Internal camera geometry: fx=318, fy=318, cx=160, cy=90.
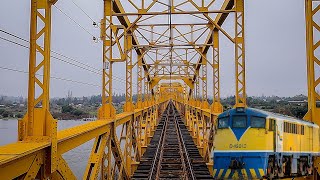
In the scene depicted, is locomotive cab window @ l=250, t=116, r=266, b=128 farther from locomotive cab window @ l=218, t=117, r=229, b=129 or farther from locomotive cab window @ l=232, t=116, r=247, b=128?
locomotive cab window @ l=218, t=117, r=229, b=129

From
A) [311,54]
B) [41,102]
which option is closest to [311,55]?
[311,54]

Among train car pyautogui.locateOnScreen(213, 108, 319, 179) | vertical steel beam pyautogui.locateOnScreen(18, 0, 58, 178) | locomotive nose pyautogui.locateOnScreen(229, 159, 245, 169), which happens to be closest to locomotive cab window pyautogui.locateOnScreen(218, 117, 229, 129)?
train car pyautogui.locateOnScreen(213, 108, 319, 179)

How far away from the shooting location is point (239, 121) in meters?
9.69

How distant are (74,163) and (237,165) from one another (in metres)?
17.8

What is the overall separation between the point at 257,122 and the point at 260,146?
2.30 feet

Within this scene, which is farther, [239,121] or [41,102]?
[239,121]

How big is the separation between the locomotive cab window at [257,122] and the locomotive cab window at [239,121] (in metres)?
0.23

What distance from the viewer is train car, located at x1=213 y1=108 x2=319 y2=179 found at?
356 inches

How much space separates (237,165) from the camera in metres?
9.31

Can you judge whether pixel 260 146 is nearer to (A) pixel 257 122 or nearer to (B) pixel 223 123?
(A) pixel 257 122

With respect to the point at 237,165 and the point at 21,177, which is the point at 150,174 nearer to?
the point at 237,165

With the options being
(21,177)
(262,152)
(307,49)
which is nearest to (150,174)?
(262,152)

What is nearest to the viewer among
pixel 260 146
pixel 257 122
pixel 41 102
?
pixel 41 102

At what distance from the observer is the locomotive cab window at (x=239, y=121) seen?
9.57 metres
